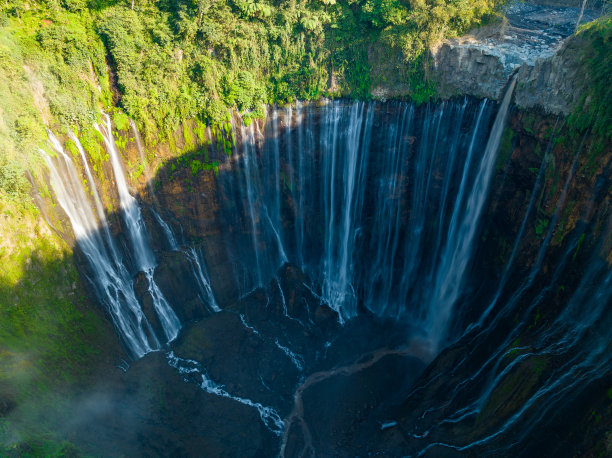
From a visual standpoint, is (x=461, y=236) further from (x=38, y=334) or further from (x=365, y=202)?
(x=38, y=334)

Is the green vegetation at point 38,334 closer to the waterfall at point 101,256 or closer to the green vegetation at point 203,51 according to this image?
the waterfall at point 101,256

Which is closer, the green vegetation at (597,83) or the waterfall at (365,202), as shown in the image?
the green vegetation at (597,83)

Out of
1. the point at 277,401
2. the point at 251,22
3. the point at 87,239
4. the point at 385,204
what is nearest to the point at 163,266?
the point at 87,239

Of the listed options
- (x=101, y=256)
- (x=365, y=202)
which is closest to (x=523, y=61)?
(x=365, y=202)

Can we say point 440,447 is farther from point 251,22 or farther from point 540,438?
point 251,22

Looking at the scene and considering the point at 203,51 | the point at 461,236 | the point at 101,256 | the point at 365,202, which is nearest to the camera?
the point at 101,256

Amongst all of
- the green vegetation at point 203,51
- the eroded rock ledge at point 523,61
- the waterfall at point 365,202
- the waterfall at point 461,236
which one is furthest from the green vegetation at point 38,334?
the eroded rock ledge at point 523,61
